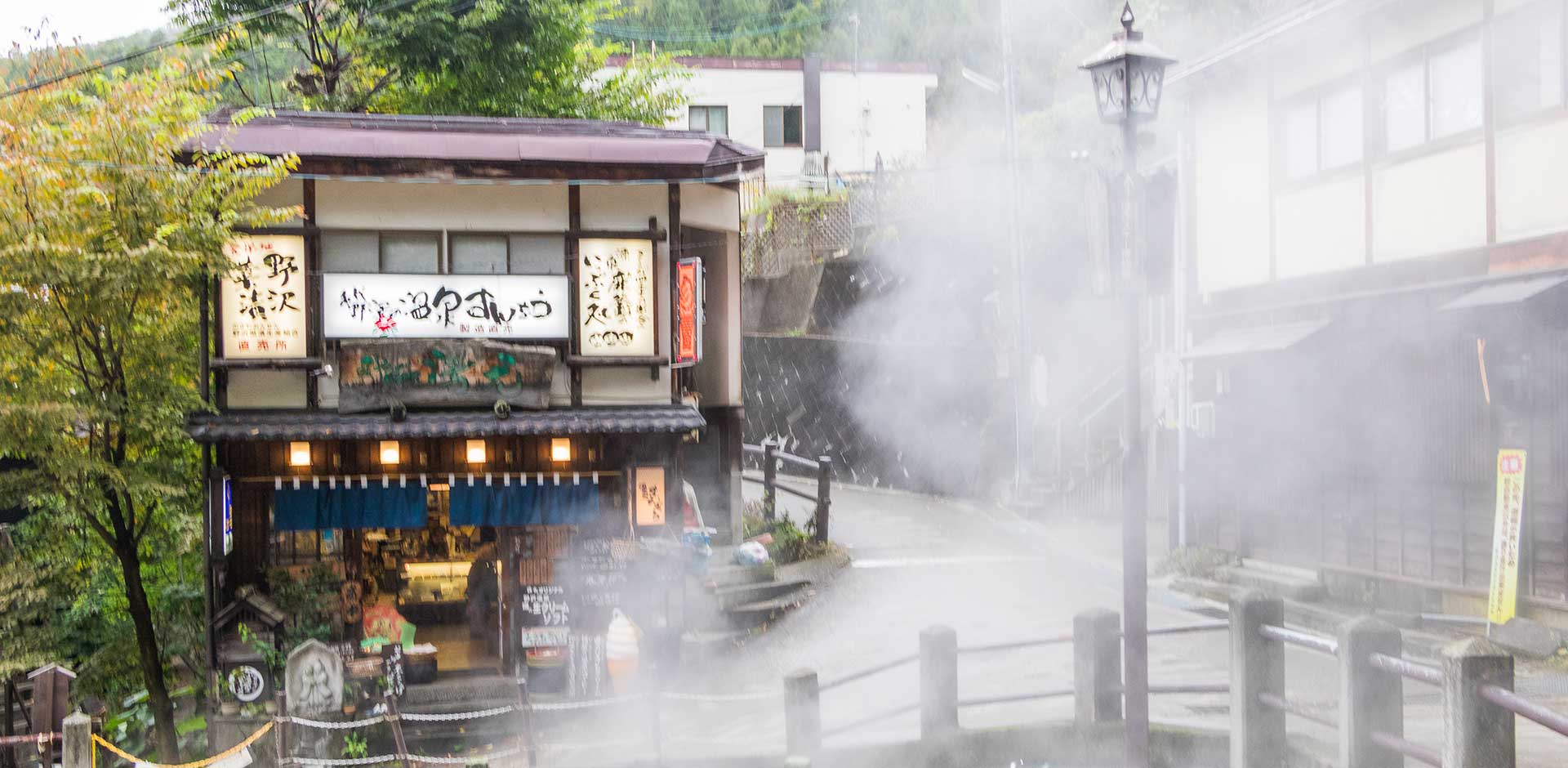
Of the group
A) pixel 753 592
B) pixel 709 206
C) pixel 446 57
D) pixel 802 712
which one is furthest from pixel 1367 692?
pixel 446 57

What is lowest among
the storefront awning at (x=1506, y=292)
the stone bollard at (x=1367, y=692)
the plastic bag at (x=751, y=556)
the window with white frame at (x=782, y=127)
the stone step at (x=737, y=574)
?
the stone step at (x=737, y=574)

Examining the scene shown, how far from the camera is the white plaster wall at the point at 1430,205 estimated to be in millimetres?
13664

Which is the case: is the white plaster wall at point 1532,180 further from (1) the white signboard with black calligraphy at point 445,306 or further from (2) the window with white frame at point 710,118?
(2) the window with white frame at point 710,118

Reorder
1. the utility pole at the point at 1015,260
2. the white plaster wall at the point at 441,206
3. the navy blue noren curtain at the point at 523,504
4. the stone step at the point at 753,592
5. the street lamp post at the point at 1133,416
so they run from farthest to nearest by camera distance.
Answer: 1. the utility pole at the point at 1015,260
2. the stone step at the point at 753,592
3. the navy blue noren curtain at the point at 523,504
4. the white plaster wall at the point at 441,206
5. the street lamp post at the point at 1133,416

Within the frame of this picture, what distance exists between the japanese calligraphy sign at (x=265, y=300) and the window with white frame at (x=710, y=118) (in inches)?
A: 861

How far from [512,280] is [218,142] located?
3.63 meters

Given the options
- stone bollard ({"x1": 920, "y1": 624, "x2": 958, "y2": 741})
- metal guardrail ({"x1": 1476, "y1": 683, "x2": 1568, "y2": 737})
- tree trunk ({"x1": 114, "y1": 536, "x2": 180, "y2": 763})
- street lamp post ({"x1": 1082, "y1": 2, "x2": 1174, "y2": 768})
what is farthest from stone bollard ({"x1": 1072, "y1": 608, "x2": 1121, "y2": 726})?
tree trunk ({"x1": 114, "y1": 536, "x2": 180, "y2": 763})

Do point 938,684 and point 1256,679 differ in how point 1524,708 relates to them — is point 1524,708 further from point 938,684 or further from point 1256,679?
point 938,684

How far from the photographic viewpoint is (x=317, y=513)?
44.6 ft

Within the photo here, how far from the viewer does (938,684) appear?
1041 cm

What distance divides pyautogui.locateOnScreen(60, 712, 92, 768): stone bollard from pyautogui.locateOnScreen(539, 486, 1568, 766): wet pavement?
4.40m

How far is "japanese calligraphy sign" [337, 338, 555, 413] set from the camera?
13320mm

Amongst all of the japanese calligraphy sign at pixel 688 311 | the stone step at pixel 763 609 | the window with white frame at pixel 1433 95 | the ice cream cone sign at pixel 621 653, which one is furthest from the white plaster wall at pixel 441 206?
the window with white frame at pixel 1433 95

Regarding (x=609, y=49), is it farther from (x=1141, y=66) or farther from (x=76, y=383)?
(x=1141, y=66)
